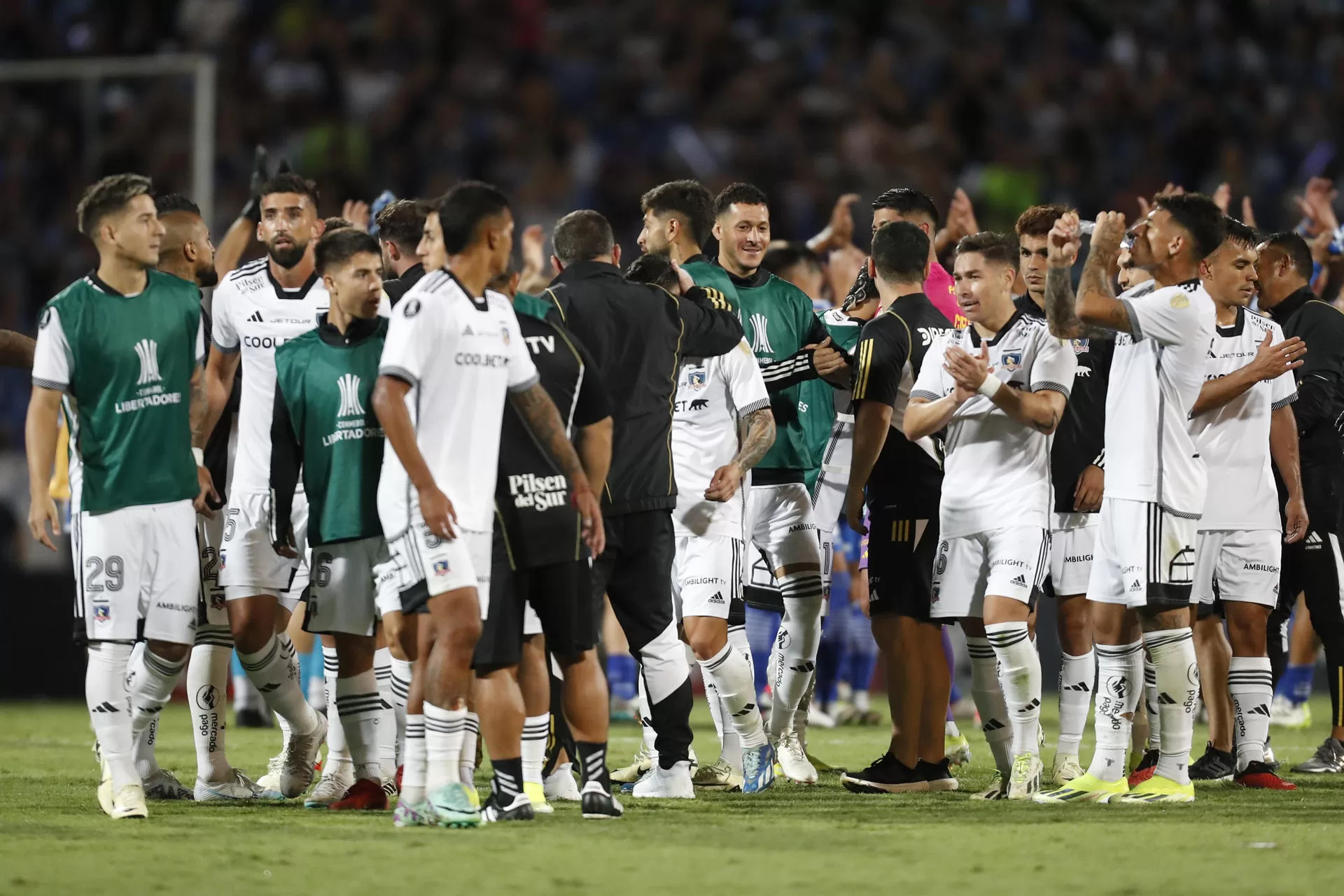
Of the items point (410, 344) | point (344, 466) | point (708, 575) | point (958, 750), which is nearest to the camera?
point (410, 344)

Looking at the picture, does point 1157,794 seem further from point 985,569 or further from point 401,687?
point 401,687

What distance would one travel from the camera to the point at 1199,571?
9055 millimetres

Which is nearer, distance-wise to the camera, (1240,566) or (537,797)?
(537,797)

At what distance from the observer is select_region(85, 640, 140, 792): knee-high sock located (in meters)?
7.33

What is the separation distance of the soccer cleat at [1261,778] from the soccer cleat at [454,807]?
4.02 meters

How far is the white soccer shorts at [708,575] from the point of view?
866cm

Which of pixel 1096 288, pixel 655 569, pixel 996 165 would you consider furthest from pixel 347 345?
pixel 996 165

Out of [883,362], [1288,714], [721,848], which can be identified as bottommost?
[1288,714]

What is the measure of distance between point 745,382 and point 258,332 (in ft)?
7.47

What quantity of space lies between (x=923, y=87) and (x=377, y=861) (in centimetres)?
1625

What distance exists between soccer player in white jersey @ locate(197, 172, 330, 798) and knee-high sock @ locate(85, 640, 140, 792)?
35.4 inches

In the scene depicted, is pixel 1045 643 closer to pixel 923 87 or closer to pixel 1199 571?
pixel 1199 571

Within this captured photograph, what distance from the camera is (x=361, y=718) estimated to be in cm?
781

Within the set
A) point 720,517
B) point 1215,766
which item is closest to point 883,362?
point 720,517
